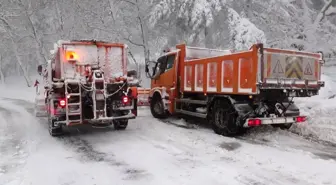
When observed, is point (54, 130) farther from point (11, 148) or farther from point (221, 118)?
point (221, 118)

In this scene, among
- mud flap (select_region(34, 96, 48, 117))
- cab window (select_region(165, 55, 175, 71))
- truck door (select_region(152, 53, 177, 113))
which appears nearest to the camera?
mud flap (select_region(34, 96, 48, 117))

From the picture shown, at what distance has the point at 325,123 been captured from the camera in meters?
9.41

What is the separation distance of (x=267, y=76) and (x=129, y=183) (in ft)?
13.6

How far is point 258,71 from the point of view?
287 inches

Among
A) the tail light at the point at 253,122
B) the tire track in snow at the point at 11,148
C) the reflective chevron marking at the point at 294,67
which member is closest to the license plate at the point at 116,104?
the tire track in snow at the point at 11,148

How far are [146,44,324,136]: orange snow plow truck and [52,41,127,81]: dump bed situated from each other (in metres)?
2.29

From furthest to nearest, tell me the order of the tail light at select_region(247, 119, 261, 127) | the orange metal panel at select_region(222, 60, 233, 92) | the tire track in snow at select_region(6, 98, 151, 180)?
1. the orange metal panel at select_region(222, 60, 233, 92)
2. the tail light at select_region(247, 119, 261, 127)
3. the tire track in snow at select_region(6, 98, 151, 180)

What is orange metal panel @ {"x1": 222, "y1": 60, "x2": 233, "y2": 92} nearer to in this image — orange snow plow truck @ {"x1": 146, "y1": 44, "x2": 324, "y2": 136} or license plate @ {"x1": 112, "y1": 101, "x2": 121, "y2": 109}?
orange snow plow truck @ {"x1": 146, "y1": 44, "x2": 324, "y2": 136}

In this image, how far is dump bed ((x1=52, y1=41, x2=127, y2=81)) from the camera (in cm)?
870

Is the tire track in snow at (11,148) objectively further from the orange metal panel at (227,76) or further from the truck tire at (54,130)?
the orange metal panel at (227,76)

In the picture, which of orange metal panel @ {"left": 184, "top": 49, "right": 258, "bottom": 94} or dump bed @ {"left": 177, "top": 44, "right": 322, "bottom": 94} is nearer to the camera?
dump bed @ {"left": 177, "top": 44, "right": 322, "bottom": 94}

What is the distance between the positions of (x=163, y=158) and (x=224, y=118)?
9.78 feet

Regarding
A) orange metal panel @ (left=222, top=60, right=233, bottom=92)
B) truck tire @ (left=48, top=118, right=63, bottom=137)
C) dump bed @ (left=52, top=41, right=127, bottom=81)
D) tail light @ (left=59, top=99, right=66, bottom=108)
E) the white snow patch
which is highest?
the white snow patch

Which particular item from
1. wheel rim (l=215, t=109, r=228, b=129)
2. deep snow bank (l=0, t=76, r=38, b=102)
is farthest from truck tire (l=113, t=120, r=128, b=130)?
deep snow bank (l=0, t=76, r=38, b=102)
